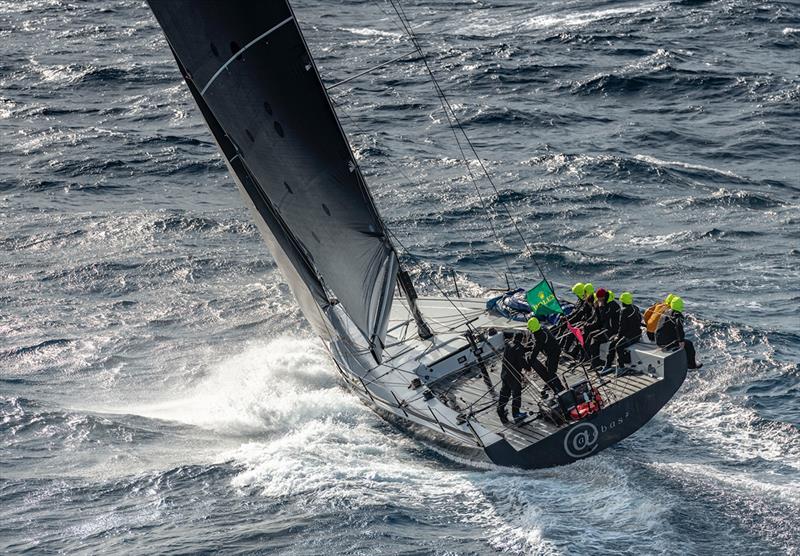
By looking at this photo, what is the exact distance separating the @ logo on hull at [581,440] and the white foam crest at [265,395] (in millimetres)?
4208

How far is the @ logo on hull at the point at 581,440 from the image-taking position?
17188 mm

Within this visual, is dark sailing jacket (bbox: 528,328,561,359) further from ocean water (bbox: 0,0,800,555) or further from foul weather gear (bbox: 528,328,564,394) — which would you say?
ocean water (bbox: 0,0,800,555)

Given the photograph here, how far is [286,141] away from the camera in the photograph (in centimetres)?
1862

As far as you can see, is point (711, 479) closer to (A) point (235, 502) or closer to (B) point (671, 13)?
(A) point (235, 502)

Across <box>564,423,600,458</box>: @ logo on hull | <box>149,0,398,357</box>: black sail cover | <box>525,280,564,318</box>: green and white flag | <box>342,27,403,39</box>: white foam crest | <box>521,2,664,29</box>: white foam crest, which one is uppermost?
<box>149,0,398,357</box>: black sail cover

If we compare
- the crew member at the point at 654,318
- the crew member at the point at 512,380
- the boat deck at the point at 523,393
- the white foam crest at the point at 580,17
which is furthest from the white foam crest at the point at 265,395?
the white foam crest at the point at 580,17

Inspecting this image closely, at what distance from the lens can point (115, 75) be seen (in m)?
40.8

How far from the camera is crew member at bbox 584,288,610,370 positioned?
1945cm

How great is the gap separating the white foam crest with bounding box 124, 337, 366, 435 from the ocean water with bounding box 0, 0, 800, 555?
67mm

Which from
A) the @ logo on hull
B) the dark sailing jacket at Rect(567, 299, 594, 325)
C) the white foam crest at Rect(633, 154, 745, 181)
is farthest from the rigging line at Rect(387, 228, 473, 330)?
the white foam crest at Rect(633, 154, 745, 181)

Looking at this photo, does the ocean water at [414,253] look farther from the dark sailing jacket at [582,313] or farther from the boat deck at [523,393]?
the dark sailing jacket at [582,313]

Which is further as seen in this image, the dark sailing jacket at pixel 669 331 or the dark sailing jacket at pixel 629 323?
the dark sailing jacket at pixel 629 323

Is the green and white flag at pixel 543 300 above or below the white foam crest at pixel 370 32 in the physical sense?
below

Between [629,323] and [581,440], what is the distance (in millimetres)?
2701
